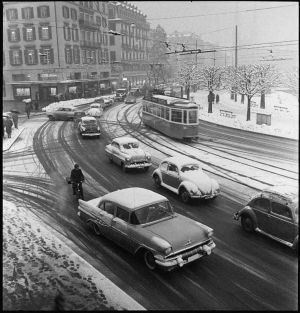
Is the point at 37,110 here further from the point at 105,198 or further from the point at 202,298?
the point at 202,298

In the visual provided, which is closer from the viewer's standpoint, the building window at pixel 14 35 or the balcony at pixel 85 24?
the balcony at pixel 85 24

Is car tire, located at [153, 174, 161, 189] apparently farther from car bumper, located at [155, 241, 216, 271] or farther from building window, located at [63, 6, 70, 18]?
building window, located at [63, 6, 70, 18]

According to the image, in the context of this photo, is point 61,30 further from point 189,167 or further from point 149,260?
point 149,260

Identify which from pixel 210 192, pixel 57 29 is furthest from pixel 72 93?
pixel 210 192

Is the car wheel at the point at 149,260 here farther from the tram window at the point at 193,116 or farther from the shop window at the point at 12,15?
the tram window at the point at 193,116

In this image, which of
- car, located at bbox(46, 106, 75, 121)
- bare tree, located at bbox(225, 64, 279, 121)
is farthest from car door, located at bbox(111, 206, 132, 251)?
bare tree, located at bbox(225, 64, 279, 121)

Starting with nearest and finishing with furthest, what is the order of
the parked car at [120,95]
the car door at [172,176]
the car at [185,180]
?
the car at [185,180], the car door at [172,176], the parked car at [120,95]

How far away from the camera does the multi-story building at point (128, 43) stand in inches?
744

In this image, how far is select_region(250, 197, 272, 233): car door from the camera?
35.1 ft

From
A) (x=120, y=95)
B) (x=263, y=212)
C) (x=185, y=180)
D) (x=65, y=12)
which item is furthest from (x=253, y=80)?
(x=120, y=95)

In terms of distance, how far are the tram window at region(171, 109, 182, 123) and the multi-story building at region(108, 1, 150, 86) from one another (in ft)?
19.9

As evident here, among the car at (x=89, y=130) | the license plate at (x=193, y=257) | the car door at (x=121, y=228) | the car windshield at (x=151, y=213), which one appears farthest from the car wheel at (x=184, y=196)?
the car at (x=89, y=130)

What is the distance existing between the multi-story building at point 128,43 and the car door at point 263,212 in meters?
6.71

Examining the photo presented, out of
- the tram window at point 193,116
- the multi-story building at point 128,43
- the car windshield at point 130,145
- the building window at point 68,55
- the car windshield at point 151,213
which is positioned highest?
the multi-story building at point 128,43
